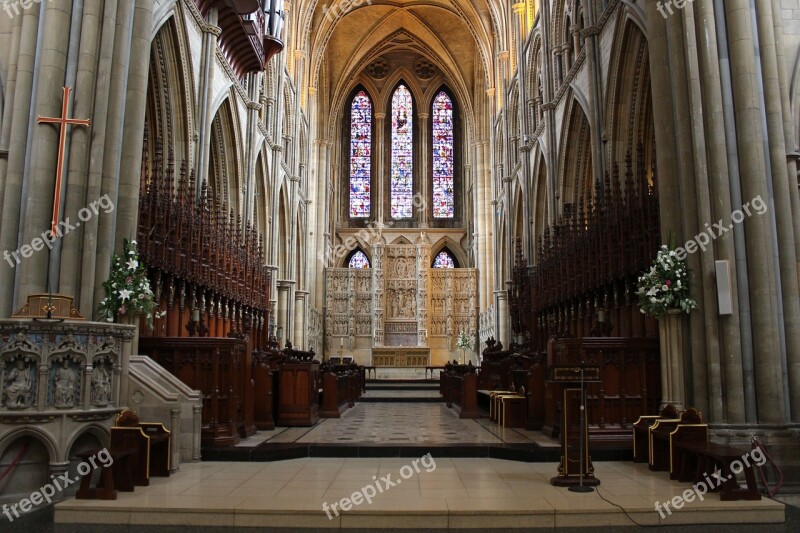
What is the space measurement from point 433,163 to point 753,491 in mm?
35415

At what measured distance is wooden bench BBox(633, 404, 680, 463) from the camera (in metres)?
8.95

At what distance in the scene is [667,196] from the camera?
10148mm

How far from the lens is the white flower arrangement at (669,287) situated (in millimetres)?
9492

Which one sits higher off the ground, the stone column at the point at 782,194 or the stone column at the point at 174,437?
Result: the stone column at the point at 782,194

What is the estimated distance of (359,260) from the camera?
4006 centimetres

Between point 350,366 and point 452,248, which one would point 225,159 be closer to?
point 350,366

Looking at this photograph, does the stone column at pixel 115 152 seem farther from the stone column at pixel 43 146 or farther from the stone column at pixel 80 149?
the stone column at pixel 43 146

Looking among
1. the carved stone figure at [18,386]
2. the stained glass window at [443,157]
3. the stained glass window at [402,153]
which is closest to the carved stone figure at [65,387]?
the carved stone figure at [18,386]

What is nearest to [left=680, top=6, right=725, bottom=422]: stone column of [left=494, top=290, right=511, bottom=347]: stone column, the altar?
[left=494, top=290, right=511, bottom=347]: stone column

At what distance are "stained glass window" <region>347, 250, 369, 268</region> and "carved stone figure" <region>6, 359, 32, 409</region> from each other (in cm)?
3268

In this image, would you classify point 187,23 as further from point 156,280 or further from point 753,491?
point 753,491

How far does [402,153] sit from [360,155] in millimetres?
2564

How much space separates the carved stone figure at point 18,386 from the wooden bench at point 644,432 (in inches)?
295

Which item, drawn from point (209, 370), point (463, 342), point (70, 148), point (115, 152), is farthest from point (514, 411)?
point (463, 342)
